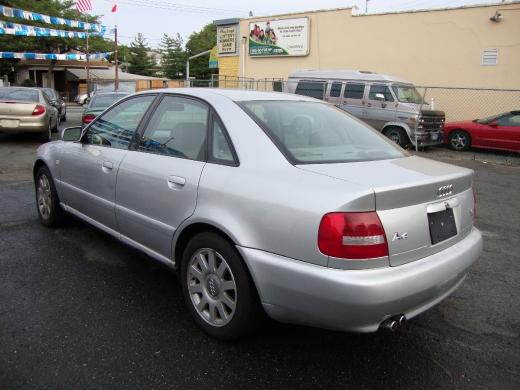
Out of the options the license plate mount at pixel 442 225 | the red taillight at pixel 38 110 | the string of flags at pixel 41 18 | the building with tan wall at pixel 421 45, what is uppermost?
the string of flags at pixel 41 18

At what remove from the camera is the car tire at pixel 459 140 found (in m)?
13.8

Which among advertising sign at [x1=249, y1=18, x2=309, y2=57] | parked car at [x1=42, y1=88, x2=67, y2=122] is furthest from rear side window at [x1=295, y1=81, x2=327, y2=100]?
parked car at [x1=42, y1=88, x2=67, y2=122]

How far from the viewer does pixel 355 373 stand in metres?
2.71

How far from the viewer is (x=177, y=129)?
345 centimetres

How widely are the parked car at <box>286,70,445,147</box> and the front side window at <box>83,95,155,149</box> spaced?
10176mm

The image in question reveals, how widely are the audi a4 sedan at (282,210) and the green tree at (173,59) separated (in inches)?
2705

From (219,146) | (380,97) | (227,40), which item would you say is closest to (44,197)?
(219,146)

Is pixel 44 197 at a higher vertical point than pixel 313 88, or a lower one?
lower

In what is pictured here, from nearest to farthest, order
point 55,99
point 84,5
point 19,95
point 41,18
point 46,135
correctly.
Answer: point 19,95 < point 46,135 < point 55,99 < point 41,18 < point 84,5

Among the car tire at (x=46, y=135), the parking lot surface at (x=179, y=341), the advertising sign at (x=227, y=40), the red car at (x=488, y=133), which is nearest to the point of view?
the parking lot surface at (x=179, y=341)

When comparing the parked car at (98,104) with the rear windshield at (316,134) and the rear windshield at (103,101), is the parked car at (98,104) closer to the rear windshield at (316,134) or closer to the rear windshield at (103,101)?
the rear windshield at (103,101)

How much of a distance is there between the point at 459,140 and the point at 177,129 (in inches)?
488

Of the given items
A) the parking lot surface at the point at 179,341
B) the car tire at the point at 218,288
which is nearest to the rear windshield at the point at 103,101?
the parking lot surface at the point at 179,341

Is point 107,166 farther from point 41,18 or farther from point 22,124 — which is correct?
point 41,18
